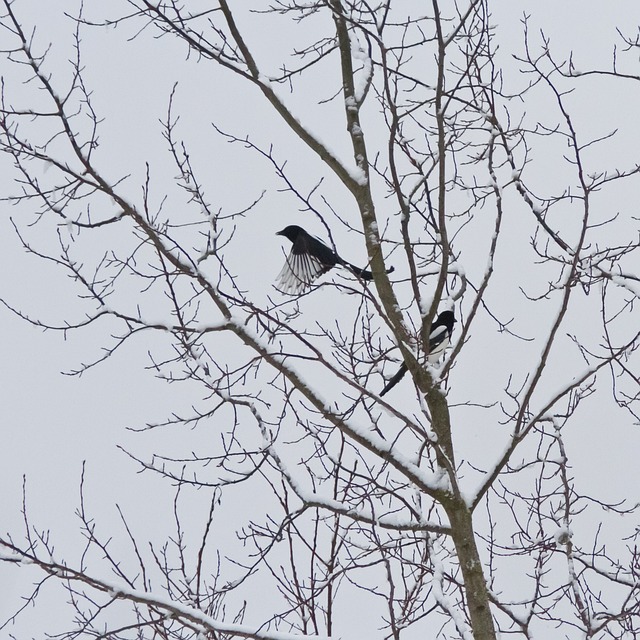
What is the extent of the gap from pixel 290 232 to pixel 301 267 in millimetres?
892

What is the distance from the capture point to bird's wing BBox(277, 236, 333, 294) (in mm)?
5832

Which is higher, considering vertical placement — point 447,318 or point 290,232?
point 290,232

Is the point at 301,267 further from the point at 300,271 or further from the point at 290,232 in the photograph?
the point at 290,232

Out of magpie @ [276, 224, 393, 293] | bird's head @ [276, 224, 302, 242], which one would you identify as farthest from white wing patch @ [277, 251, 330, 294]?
bird's head @ [276, 224, 302, 242]

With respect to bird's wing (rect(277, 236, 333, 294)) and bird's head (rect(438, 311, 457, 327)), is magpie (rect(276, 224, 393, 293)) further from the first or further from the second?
bird's head (rect(438, 311, 457, 327))

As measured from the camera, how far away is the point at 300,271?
6004mm

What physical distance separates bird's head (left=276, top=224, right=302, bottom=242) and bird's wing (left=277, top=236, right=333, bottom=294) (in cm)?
42

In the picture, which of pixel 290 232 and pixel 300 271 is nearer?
pixel 300 271

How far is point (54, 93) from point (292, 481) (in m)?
1.94

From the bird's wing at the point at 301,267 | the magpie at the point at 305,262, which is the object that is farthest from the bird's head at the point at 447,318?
the bird's wing at the point at 301,267

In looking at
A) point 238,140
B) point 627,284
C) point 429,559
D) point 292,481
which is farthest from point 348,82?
point 429,559

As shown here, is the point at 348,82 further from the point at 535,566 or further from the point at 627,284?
the point at 535,566

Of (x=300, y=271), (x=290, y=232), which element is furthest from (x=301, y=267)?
(x=290, y=232)

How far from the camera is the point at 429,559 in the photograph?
4.32m
